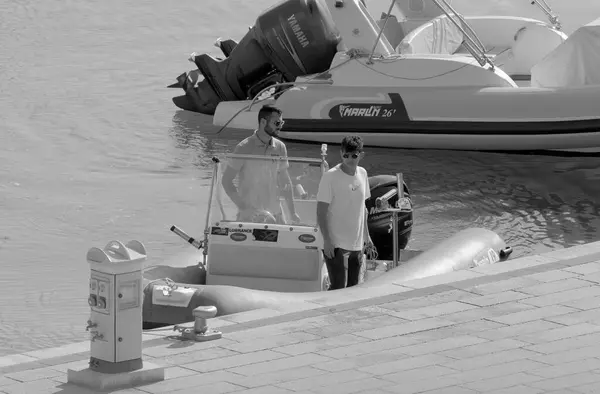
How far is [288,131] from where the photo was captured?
16.2 metres

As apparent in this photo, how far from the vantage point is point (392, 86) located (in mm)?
15445

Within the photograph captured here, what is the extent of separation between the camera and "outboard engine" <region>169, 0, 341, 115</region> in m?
15.9

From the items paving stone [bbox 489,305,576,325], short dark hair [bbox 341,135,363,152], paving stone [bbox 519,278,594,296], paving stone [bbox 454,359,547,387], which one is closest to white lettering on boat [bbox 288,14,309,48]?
short dark hair [bbox 341,135,363,152]

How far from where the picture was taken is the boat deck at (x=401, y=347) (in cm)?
596

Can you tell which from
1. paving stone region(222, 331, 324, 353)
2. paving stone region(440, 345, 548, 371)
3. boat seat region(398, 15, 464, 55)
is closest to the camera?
paving stone region(440, 345, 548, 371)

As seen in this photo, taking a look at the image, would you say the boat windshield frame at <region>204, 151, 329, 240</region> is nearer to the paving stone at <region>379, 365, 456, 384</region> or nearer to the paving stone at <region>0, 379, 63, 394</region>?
the paving stone at <region>379, 365, 456, 384</region>

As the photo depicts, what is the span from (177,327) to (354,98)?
907 cm

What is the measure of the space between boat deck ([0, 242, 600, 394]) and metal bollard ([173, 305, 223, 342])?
0.18 feet

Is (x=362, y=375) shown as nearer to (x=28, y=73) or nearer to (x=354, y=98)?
(x=354, y=98)

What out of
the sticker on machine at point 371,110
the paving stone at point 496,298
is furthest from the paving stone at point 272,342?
the sticker on machine at point 371,110

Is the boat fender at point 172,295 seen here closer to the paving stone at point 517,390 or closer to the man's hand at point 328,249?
the man's hand at point 328,249

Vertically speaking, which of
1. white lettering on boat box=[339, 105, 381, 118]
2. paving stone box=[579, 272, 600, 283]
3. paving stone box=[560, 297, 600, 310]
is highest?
white lettering on boat box=[339, 105, 381, 118]

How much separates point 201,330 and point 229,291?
915mm

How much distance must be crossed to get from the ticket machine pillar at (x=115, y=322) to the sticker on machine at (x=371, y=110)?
32.2 ft
